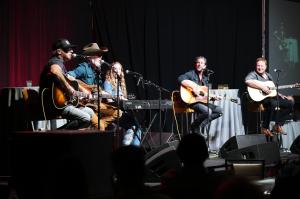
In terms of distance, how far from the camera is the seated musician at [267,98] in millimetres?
10609

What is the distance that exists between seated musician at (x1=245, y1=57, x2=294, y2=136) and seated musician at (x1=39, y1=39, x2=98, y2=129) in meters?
3.89

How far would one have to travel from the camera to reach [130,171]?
10.5ft

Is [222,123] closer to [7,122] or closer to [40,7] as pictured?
[40,7]

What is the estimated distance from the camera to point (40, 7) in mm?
10461

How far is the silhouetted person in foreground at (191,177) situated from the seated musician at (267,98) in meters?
6.85

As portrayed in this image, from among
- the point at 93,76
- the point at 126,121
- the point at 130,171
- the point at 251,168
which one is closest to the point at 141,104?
the point at 126,121

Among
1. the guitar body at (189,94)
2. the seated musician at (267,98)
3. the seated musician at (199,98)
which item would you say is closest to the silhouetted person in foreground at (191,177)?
the seated musician at (199,98)

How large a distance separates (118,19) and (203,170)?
8131 mm

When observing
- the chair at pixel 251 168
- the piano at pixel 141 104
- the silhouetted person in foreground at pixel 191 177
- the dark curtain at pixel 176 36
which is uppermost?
the dark curtain at pixel 176 36

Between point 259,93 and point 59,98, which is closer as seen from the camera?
point 59,98

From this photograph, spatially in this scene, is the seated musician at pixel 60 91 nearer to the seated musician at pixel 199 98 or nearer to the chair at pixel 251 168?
the seated musician at pixel 199 98

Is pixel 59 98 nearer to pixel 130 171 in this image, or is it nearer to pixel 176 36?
pixel 130 171

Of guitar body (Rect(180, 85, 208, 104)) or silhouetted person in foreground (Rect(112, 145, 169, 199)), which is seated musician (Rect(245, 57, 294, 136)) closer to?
guitar body (Rect(180, 85, 208, 104))

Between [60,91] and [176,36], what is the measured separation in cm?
506
